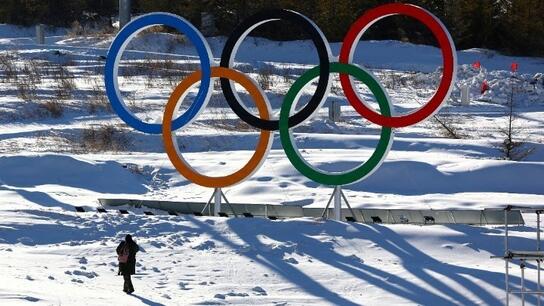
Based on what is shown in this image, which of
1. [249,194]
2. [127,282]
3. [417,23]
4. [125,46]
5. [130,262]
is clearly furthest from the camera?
[417,23]

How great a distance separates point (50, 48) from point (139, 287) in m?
29.3

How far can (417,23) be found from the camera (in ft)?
155

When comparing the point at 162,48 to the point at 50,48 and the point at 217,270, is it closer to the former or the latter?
the point at 50,48

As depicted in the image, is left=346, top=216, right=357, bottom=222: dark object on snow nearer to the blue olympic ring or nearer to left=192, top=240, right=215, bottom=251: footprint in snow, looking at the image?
left=192, top=240, right=215, bottom=251: footprint in snow

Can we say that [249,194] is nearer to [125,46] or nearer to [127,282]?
[125,46]

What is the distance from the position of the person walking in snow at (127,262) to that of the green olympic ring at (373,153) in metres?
4.65

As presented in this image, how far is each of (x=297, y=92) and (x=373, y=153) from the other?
1615 mm

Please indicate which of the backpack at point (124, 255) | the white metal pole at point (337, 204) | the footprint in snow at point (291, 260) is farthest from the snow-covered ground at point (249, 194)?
the white metal pole at point (337, 204)

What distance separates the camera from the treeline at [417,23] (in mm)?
44531

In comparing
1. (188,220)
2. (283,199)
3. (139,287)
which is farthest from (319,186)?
(139,287)

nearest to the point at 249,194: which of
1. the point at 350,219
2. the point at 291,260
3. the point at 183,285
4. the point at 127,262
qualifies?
the point at 350,219

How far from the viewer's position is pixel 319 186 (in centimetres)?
1950

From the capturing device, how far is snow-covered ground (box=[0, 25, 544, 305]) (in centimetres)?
1228

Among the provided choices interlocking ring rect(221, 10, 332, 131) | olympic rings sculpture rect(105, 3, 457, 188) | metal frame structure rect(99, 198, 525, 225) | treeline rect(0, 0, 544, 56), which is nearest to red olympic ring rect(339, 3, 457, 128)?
olympic rings sculpture rect(105, 3, 457, 188)
